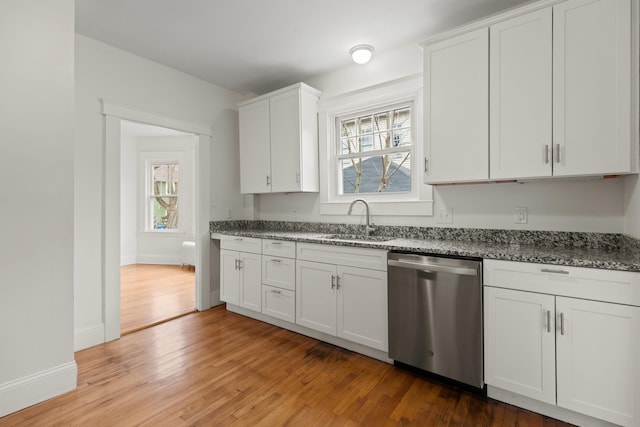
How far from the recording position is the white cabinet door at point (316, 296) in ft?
8.68

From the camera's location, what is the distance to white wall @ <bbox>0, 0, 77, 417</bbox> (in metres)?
1.85

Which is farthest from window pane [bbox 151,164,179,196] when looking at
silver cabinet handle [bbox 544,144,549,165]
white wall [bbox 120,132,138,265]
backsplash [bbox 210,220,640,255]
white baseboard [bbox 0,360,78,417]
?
silver cabinet handle [bbox 544,144,549,165]

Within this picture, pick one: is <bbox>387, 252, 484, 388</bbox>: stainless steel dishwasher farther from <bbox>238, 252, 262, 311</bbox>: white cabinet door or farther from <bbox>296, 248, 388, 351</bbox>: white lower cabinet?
<bbox>238, 252, 262, 311</bbox>: white cabinet door

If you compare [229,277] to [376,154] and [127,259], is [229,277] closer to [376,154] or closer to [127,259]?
[376,154]

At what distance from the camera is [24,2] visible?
1.89 meters

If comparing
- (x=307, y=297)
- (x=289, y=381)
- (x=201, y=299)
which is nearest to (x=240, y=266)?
(x=201, y=299)

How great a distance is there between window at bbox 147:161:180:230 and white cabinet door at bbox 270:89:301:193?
4001 mm

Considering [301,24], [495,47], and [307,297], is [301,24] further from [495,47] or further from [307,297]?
[307,297]

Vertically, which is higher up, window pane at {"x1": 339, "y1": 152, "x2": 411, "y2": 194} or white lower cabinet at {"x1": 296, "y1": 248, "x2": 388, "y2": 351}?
window pane at {"x1": 339, "y1": 152, "x2": 411, "y2": 194}

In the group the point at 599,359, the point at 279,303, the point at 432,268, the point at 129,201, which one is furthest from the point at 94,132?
the point at 129,201

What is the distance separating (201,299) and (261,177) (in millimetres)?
1607

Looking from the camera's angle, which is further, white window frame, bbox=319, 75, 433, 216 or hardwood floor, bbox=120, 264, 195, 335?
hardwood floor, bbox=120, 264, 195, 335

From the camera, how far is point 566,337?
166 cm

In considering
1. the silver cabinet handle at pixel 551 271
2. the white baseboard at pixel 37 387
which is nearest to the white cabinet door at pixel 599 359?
the silver cabinet handle at pixel 551 271
